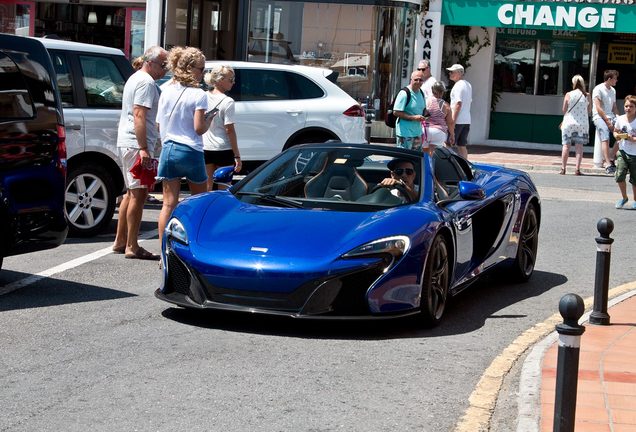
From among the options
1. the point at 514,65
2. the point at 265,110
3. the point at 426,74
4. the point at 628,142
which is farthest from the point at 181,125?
the point at 514,65

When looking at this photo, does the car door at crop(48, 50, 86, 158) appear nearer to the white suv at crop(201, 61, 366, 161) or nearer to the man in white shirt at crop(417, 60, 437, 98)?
the white suv at crop(201, 61, 366, 161)

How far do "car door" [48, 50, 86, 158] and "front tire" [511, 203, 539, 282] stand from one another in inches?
177

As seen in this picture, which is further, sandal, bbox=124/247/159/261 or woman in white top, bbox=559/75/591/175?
woman in white top, bbox=559/75/591/175

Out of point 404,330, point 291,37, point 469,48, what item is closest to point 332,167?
point 404,330

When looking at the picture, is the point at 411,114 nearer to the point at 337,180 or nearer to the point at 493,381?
the point at 337,180

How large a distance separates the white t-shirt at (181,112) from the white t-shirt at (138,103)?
18 centimetres

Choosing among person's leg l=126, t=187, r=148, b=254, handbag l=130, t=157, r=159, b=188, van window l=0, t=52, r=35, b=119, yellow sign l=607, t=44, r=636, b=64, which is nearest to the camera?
van window l=0, t=52, r=35, b=119

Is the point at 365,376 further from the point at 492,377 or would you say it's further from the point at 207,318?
the point at 207,318

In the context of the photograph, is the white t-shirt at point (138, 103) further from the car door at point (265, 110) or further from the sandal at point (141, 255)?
the car door at point (265, 110)

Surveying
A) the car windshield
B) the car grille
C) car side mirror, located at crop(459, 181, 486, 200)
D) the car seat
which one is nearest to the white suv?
the car windshield

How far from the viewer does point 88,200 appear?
12297mm

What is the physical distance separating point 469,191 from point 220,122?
3.89m

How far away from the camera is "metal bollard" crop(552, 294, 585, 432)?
4977mm

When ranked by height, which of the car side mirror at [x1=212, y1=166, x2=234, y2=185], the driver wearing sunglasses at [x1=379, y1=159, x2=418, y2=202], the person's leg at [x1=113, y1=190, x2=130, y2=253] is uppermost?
the driver wearing sunglasses at [x1=379, y1=159, x2=418, y2=202]
